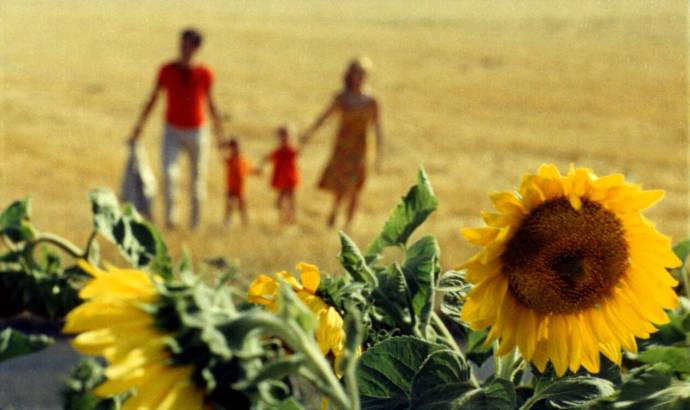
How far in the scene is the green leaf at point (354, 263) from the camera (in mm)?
1311

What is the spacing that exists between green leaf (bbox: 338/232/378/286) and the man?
754 cm

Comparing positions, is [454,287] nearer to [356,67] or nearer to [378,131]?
[356,67]

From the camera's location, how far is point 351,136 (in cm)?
989

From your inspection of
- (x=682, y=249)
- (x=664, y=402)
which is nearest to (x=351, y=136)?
(x=682, y=249)

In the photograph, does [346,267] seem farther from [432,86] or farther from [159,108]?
[432,86]

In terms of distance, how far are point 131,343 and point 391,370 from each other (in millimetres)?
398

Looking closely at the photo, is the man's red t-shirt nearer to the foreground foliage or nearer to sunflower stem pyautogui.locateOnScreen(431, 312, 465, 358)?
the foreground foliage

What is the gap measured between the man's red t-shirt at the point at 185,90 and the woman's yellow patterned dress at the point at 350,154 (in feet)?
3.70

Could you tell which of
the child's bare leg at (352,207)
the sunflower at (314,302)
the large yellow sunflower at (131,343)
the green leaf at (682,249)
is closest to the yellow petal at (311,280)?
the sunflower at (314,302)

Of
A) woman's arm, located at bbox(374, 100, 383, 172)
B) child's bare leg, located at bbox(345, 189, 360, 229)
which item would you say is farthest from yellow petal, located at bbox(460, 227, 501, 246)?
child's bare leg, located at bbox(345, 189, 360, 229)

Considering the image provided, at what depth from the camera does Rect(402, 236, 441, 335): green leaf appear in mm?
1359

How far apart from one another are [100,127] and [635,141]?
28.1 ft

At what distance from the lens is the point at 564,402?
126cm

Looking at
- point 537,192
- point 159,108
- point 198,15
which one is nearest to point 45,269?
point 537,192
